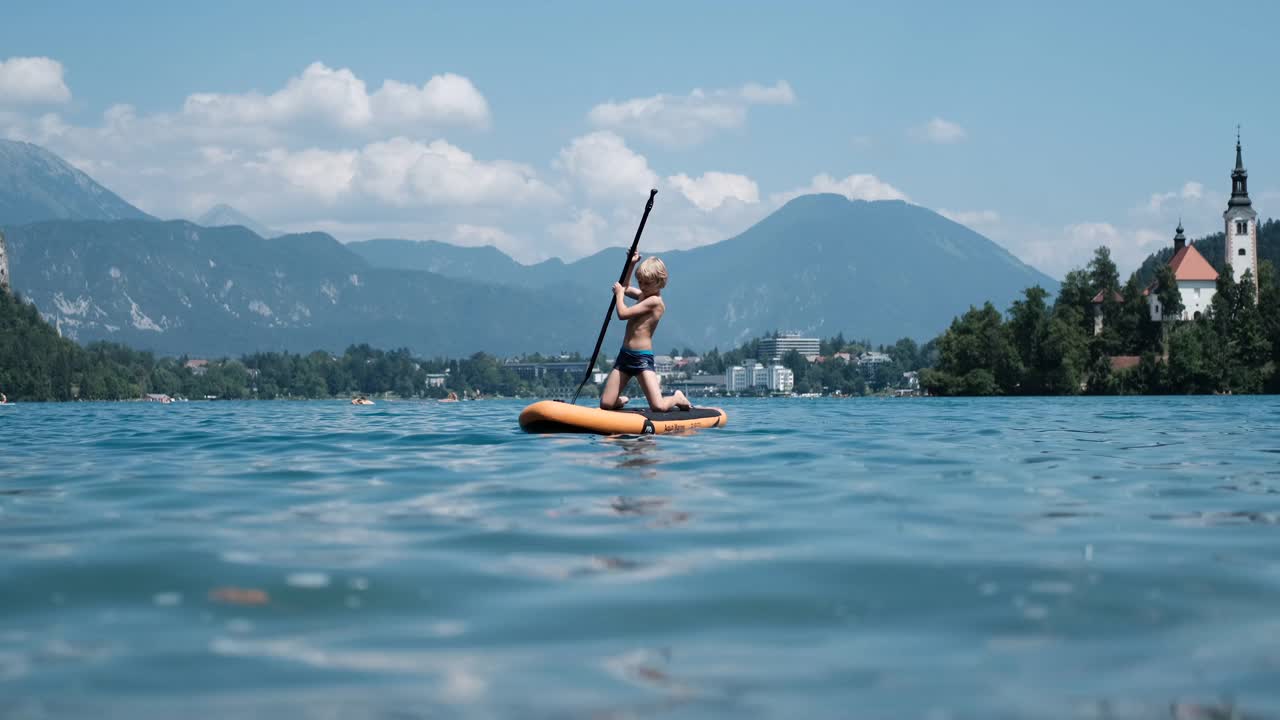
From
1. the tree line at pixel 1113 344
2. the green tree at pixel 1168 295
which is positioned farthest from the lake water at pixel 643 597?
the green tree at pixel 1168 295

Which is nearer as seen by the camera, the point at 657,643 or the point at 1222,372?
the point at 657,643

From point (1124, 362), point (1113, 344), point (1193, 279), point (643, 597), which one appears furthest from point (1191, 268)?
point (643, 597)

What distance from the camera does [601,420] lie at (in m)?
16.6

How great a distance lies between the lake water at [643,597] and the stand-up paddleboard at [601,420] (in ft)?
17.8

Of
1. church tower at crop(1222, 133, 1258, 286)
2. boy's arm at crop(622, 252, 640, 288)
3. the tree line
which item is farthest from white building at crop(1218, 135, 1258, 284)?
boy's arm at crop(622, 252, 640, 288)

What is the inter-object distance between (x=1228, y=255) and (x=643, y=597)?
17627cm

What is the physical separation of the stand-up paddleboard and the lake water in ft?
17.8

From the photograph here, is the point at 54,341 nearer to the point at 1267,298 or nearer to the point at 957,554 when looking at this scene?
the point at 1267,298

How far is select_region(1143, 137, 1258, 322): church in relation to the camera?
156m

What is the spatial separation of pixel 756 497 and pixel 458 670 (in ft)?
18.6

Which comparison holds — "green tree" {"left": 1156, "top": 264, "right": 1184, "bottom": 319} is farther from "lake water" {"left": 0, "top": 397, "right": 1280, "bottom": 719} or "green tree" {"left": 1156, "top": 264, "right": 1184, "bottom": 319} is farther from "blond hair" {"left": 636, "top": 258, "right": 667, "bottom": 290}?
"lake water" {"left": 0, "top": 397, "right": 1280, "bottom": 719}

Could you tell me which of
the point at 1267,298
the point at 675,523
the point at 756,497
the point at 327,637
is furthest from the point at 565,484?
the point at 1267,298

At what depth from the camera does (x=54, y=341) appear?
177000 mm

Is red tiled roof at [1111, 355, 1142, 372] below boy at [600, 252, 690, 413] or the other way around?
the other way around
